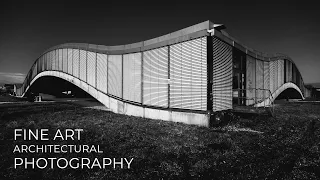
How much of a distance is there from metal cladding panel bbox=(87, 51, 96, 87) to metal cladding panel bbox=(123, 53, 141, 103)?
7.06m

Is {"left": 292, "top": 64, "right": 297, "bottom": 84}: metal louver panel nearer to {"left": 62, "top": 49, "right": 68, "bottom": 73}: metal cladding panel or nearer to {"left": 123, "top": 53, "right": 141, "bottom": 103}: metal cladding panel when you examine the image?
{"left": 123, "top": 53, "right": 141, "bottom": 103}: metal cladding panel

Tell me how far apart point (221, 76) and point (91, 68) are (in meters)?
17.3

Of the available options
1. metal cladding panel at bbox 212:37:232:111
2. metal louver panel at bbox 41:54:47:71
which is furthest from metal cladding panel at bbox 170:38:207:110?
metal louver panel at bbox 41:54:47:71

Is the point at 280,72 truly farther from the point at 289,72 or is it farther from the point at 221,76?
the point at 221,76

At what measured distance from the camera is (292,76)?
97.9 ft

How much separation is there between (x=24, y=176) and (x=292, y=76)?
128 ft

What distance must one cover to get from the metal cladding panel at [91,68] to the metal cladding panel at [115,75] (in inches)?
156

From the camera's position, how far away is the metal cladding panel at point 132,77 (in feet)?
48.0

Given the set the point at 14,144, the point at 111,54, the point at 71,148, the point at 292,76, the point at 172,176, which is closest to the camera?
the point at 172,176

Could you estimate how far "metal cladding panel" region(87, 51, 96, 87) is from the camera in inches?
826

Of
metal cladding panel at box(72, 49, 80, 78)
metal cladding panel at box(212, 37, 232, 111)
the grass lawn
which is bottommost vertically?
the grass lawn

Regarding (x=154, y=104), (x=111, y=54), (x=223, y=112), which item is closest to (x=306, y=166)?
(x=223, y=112)

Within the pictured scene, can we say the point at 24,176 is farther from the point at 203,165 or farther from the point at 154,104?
the point at 154,104

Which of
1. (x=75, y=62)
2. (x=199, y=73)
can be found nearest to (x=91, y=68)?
(x=75, y=62)
